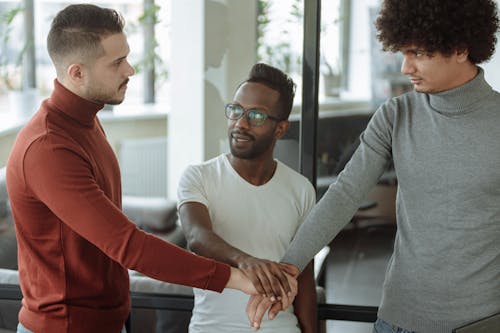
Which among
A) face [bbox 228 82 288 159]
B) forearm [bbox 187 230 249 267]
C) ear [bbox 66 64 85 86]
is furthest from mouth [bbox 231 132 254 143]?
ear [bbox 66 64 85 86]

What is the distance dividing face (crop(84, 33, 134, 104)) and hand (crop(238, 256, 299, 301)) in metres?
0.58

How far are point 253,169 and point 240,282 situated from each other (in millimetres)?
391

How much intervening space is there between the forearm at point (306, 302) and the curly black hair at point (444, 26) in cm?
75

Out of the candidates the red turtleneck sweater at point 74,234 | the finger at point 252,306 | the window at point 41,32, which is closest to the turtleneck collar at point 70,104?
the red turtleneck sweater at point 74,234

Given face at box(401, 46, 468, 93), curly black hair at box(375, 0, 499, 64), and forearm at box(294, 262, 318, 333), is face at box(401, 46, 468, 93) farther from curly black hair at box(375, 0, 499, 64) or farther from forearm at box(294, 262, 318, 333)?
forearm at box(294, 262, 318, 333)

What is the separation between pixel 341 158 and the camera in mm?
2881

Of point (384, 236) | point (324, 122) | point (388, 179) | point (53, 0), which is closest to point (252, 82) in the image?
point (324, 122)

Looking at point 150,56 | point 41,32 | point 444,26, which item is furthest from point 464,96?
point 41,32

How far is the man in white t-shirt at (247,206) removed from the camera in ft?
7.16

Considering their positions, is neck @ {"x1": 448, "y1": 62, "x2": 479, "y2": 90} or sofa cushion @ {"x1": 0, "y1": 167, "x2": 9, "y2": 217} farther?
sofa cushion @ {"x1": 0, "y1": 167, "x2": 9, "y2": 217}

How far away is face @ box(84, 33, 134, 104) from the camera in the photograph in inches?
77.8

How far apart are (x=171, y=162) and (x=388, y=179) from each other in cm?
87

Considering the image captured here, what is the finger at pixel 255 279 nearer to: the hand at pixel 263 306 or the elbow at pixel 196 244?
the hand at pixel 263 306

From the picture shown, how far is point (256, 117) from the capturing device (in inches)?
88.9
